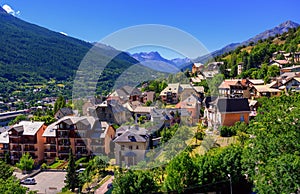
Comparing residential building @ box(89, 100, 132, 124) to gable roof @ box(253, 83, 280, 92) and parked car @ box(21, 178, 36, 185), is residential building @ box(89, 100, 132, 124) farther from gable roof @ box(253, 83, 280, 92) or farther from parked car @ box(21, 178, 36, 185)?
gable roof @ box(253, 83, 280, 92)

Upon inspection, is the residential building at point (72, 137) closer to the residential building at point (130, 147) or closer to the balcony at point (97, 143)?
the balcony at point (97, 143)

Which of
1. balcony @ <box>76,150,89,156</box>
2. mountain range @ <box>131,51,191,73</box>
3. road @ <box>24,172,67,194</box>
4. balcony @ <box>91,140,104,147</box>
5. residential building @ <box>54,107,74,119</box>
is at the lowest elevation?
road @ <box>24,172,67,194</box>

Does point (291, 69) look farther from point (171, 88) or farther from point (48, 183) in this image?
point (48, 183)

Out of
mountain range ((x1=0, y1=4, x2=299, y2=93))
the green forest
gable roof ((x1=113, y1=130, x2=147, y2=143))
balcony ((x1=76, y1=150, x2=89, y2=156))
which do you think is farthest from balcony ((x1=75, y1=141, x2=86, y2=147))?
mountain range ((x1=0, y1=4, x2=299, y2=93))

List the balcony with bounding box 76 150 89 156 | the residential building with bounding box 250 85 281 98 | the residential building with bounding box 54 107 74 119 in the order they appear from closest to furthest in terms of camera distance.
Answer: the balcony with bounding box 76 150 89 156 → the residential building with bounding box 250 85 281 98 → the residential building with bounding box 54 107 74 119

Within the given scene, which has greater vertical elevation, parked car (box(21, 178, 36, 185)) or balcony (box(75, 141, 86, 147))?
balcony (box(75, 141, 86, 147))

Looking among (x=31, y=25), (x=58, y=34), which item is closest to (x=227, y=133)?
(x=58, y=34)
